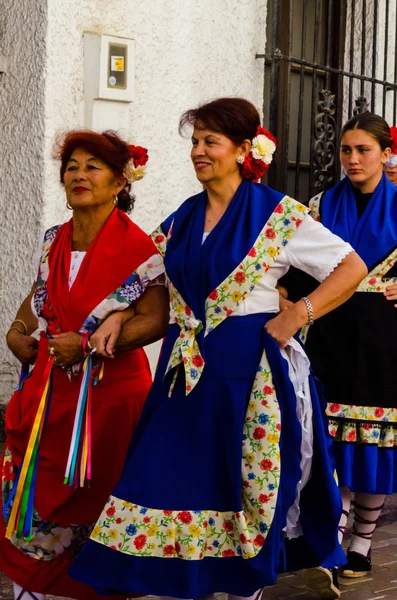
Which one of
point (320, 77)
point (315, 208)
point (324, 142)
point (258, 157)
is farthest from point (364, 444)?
point (320, 77)

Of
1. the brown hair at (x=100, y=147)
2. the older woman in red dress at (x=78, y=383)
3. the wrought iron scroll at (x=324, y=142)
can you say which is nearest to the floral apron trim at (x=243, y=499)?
the older woman in red dress at (x=78, y=383)

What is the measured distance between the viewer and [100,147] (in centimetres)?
452


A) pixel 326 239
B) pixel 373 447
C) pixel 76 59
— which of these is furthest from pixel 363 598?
pixel 76 59

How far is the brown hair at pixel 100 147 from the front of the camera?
4523mm

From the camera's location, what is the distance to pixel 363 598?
5129 mm

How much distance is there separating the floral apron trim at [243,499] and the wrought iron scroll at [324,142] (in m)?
4.07

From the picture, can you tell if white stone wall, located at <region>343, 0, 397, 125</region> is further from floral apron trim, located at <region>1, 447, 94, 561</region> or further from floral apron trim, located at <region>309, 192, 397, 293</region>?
floral apron trim, located at <region>1, 447, 94, 561</region>

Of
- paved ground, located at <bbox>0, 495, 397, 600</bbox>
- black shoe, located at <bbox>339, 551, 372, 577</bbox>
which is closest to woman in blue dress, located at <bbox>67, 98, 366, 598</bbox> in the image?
paved ground, located at <bbox>0, 495, 397, 600</bbox>

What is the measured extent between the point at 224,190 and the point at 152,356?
9.10ft

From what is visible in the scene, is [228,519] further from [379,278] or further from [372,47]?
[372,47]

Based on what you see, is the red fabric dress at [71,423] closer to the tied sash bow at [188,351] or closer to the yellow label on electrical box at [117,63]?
the tied sash bow at [188,351]

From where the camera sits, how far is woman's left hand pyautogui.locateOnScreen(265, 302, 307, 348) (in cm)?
414

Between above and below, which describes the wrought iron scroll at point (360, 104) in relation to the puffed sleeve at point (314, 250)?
above

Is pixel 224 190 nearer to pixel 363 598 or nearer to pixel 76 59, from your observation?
pixel 363 598
